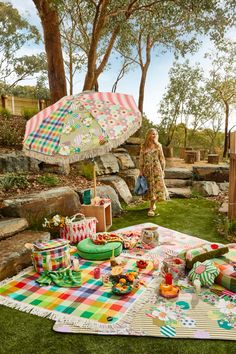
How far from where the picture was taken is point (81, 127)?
17.0 ft

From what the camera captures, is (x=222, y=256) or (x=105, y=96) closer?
(x=222, y=256)

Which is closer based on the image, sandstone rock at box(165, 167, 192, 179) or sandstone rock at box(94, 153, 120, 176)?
sandstone rock at box(94, 153, 120, 176)

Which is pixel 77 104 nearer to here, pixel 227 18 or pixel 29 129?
pixel 29 129

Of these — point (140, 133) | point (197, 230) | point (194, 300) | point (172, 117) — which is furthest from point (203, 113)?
point (194, 300)

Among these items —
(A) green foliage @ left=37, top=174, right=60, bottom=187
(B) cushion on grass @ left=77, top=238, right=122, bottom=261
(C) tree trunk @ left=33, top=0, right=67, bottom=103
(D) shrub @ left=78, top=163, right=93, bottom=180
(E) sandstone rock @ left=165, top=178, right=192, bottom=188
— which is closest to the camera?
(B) cushion on grass @ left=77, top=238, right=122, bottom=261

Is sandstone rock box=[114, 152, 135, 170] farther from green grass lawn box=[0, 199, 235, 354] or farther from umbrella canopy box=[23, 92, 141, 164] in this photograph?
green grass lawn box=[0, 199, 235, 354]

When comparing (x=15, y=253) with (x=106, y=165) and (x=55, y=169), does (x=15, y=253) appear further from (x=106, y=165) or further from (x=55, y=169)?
(x=106, y=165)

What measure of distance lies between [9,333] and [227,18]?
1141 centimetres

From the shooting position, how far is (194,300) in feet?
11.7

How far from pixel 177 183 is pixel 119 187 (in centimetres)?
305

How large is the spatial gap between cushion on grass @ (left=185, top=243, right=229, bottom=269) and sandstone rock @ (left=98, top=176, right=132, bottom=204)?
4296mm

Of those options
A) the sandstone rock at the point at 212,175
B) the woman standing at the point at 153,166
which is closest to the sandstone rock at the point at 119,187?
the woman standing at the point at 153,166

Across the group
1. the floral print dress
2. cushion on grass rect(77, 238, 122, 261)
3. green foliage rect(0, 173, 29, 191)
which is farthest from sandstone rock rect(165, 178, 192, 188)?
cushion on grass rect(77, 238, 122, 261)

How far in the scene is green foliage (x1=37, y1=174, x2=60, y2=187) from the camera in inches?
285
